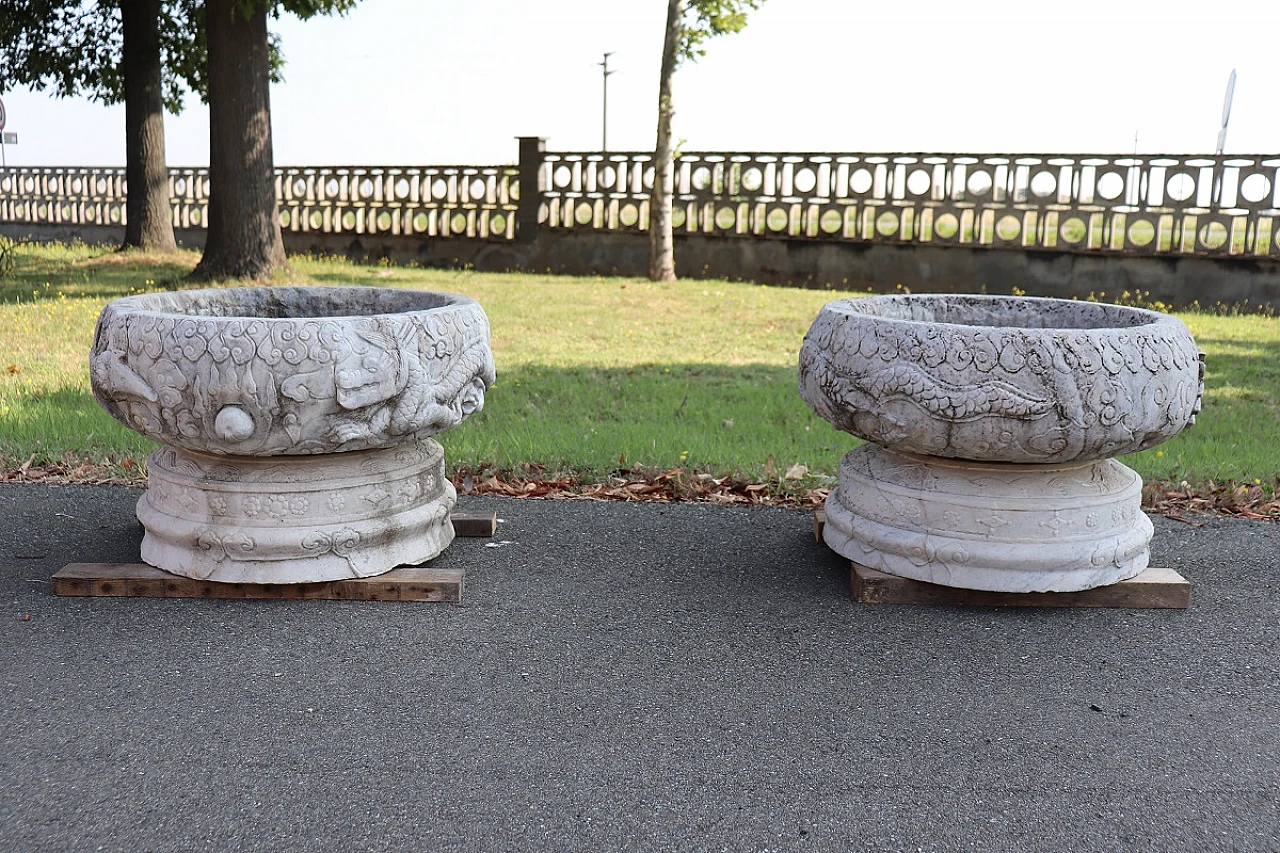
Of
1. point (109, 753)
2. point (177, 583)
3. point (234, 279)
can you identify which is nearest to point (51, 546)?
point (177, 583)

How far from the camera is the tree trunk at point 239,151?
36.4 ft

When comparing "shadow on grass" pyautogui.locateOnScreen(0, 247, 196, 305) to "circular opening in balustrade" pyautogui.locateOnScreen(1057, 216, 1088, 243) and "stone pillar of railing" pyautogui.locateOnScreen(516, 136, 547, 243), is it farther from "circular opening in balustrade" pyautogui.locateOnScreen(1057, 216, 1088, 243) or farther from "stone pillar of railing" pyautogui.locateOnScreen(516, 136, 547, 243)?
"circular opening in balustrade" pyautogui.locateOnScreen(1057, 216, 1088, 243)

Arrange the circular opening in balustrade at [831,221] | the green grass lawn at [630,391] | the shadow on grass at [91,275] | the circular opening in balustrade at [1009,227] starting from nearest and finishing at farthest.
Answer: the green grass lawn at [630,391]
the shadow on grass at [91,275]
the circular opening in balustrade at [1009,227]
the circular opening in balustrade at [831,221]

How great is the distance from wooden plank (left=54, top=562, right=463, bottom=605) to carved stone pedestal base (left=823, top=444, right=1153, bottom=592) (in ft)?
4.71

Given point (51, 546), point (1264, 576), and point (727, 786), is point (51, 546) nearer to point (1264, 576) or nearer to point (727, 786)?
point (727, 786)

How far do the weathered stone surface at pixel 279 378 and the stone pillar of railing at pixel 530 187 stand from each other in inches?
466

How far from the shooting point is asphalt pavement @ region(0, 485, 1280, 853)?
7.75ft

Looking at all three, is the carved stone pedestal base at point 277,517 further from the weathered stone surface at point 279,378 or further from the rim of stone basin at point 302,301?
the rim of stone basin at point 302,301

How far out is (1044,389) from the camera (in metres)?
3.24

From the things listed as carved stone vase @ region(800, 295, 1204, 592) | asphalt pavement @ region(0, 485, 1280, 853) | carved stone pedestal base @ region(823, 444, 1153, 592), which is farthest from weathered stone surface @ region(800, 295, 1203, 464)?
asphalt pavement @ region(0, 485, 1280, 853)

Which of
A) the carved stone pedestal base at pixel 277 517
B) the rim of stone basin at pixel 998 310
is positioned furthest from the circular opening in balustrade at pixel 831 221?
the carved stone pedestal base at pixel 277 517

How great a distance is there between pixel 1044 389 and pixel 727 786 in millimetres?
1541

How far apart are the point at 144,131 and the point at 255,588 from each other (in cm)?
1304

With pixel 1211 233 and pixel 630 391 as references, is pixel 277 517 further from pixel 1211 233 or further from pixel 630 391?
pixel 1211 233
